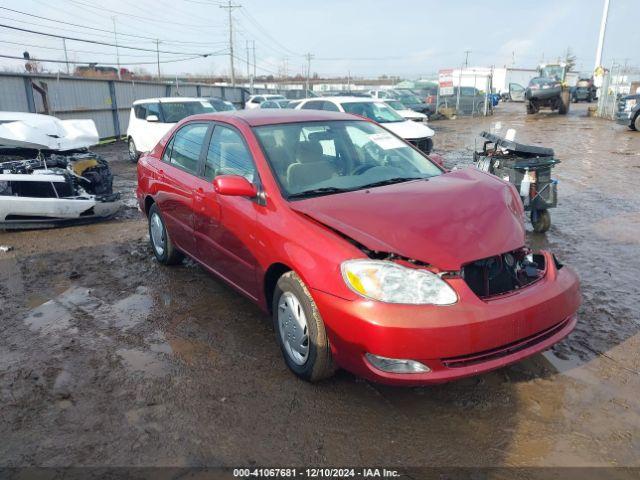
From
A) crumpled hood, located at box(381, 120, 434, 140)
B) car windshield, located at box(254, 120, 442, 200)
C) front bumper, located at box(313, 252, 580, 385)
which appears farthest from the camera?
crumpled hood, located at box(381, 120, 434, 140)

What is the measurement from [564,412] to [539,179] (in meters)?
3.82

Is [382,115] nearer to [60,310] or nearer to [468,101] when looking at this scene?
[60,310]

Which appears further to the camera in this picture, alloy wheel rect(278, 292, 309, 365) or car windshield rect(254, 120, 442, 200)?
car windshield rect(254, 120, 442, 200)

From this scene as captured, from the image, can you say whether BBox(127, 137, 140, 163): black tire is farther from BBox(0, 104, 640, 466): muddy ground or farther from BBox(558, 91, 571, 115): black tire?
BBox(558, 91, 571, 115): black tire

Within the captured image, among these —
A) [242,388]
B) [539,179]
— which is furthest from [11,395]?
[539,179]

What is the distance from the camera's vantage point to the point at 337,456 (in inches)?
97.4

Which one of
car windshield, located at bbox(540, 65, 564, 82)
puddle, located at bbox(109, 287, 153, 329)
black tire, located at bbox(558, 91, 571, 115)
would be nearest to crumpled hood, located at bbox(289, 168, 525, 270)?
puddle, located at bbox(109, 287, 153, 329)

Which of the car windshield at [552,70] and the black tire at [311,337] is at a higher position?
the car windshield at [552,70]

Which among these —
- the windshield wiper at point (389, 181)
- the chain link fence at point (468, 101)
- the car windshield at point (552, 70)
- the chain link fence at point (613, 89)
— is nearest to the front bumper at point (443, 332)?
the windshield wiper at point (389, 181)

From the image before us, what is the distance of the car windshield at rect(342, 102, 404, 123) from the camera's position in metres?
12.0

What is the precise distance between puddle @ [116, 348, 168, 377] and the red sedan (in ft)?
2.56

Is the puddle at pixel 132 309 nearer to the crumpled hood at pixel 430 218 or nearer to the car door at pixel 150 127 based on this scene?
the crumpled hood at pixel 430 218

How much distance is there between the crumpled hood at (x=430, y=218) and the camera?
272cm

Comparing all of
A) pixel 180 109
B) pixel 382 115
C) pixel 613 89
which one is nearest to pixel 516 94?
Result: pixel 613 89
